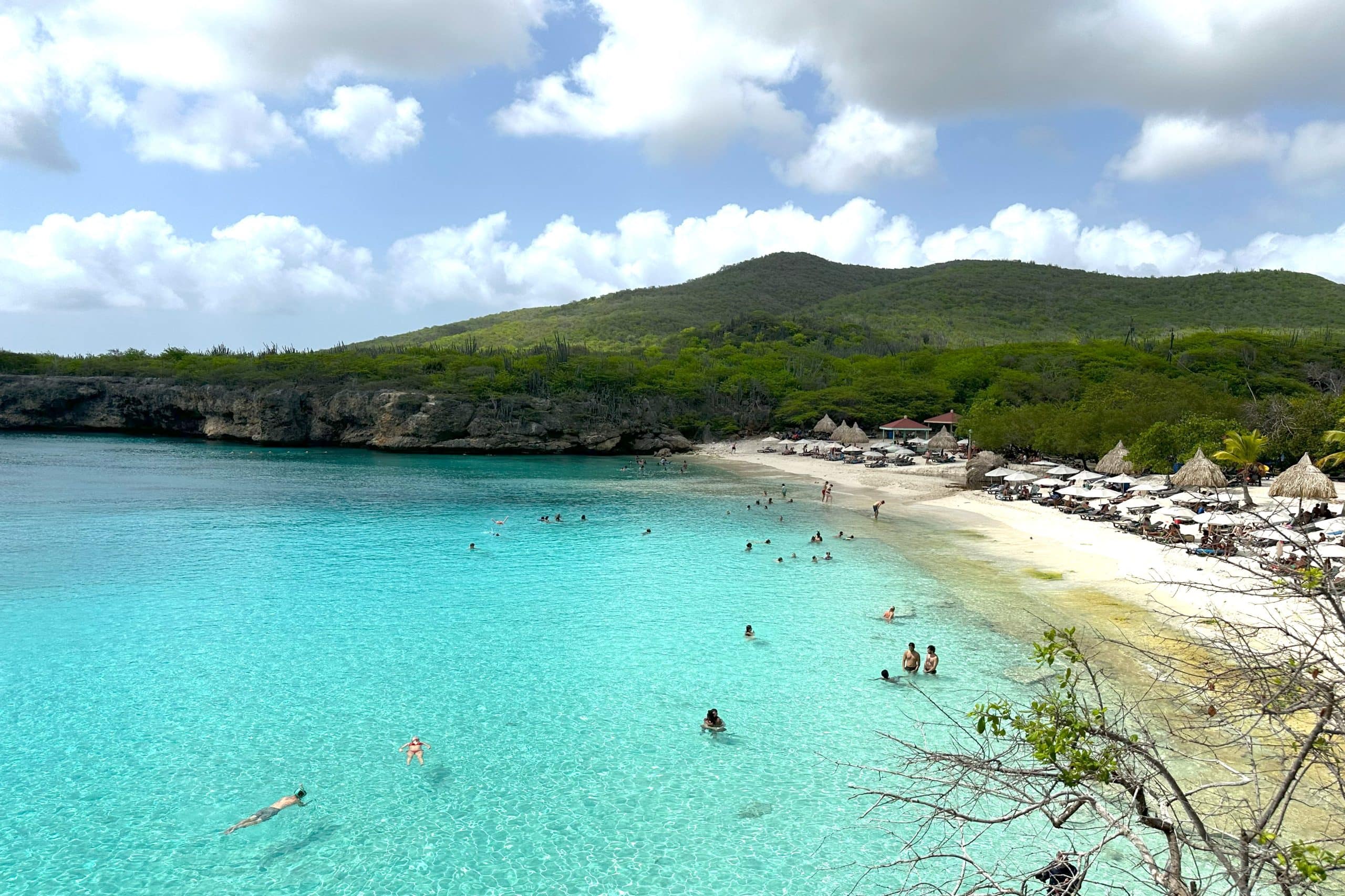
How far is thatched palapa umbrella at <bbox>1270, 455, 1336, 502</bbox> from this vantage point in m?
26.1

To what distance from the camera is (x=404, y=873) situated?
30.4ft

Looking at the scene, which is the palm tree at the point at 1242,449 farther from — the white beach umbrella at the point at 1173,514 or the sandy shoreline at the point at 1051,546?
the sandy shoreline at the point at 1051,546

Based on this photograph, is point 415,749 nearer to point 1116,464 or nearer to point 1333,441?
point 1333,441

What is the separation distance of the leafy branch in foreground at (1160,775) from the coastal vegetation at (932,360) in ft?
85.4

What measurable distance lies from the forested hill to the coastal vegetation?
57cm

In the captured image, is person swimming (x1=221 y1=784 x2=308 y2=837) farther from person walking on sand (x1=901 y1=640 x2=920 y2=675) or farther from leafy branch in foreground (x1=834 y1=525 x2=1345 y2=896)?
Result: person walking on sand (x1=901 y1=640 x2=920 y2=675)

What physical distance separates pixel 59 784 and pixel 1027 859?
45.4 ft

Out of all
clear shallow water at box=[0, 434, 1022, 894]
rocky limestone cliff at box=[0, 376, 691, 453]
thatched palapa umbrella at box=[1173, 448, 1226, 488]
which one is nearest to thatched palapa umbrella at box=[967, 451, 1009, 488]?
thatched palapa umbrella at box=[1173, 448, 1226, 488]

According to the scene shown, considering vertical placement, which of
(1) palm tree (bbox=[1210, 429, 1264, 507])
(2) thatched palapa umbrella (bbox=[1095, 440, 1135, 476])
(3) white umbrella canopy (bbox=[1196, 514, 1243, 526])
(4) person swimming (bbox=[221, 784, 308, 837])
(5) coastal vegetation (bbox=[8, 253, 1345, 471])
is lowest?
(4) person swimming (bbox=[221, 784, 308, 837])

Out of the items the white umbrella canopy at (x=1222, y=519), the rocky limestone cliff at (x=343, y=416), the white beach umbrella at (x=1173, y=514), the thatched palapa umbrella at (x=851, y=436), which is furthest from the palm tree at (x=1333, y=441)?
the rocky limestone cliff at (x=343, y=416)

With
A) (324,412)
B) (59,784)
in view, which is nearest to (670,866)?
(59,784)

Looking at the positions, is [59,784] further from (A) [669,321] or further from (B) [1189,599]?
(A) [669,321]

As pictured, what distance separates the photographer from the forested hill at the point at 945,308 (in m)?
116

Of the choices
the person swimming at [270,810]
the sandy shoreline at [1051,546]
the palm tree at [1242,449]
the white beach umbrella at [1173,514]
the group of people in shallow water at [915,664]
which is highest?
the palm tree at [1242,449]
